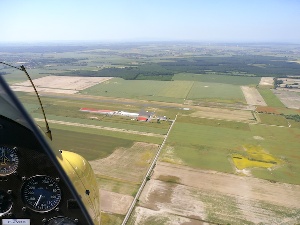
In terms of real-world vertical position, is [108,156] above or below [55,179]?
below

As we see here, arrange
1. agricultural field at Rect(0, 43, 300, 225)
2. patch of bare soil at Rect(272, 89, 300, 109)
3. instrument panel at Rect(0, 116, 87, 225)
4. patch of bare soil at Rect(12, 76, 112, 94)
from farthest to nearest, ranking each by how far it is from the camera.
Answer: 1. patch of bare soil at Rect(12, 76, 112, 94)
2. patch of bare soil at Rect(272, 89, 300, 109)
3. agricultural field at Rect(0, 43, 300, 225)
4. instrument panel at Rect(0, 116, 87, 225)

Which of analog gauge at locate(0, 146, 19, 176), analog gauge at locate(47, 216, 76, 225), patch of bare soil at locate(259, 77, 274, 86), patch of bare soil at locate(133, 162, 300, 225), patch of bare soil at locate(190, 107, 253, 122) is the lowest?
patch of bare soil at locate(133, 162, 300, 225)

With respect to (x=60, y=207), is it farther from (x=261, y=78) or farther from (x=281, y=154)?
(x=261, y=78)

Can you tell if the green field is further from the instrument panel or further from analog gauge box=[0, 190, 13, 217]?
the instrument panel

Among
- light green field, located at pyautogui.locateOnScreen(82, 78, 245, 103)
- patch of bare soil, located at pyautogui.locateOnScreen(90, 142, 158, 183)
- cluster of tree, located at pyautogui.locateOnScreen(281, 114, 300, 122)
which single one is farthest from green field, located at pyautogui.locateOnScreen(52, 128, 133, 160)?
cluster of tree, located at pyautogui.locateOnScreen(281, 114, 300, 122)

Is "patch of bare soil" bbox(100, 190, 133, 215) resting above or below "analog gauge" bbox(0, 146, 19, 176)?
below

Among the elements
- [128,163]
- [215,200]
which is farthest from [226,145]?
[128,163]

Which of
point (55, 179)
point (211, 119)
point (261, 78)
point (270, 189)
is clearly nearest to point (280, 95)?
point (261, 78)
